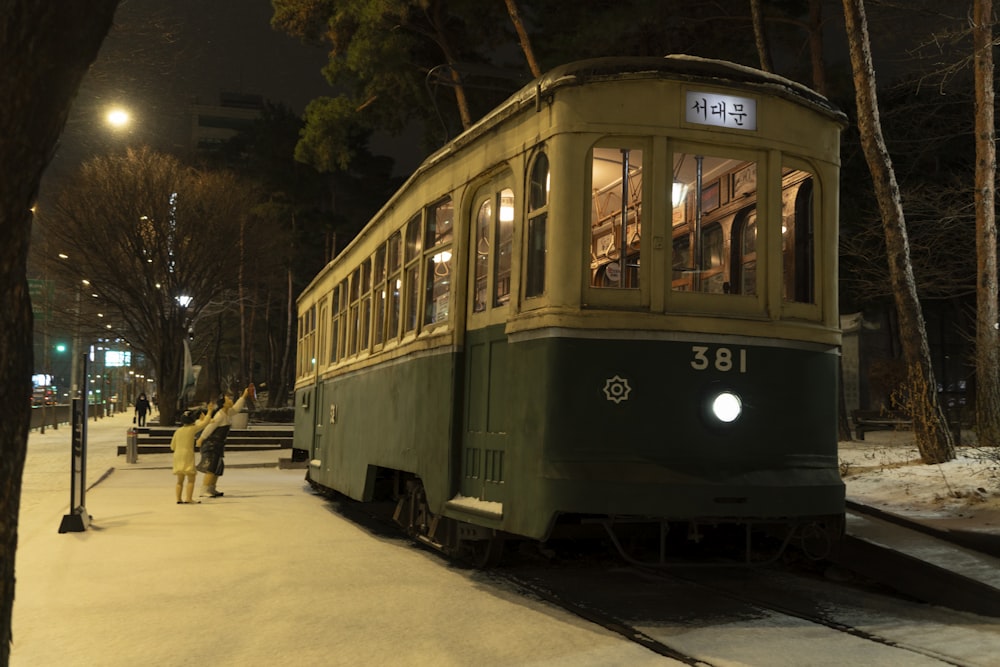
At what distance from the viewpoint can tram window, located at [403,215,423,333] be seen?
28.4 ft

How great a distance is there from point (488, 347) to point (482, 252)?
0.74m

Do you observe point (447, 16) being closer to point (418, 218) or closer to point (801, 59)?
point (801, 59)

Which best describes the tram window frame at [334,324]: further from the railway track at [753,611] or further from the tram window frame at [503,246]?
the tram window frame at [503,246]

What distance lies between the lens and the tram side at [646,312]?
6.12m

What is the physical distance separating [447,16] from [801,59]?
7061mm

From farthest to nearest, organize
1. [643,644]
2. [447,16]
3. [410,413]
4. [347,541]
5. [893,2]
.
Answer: [447,16], [893,2], [347,541], [410,413], [643,644]

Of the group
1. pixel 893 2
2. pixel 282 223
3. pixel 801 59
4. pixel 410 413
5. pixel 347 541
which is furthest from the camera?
pixel 282 223

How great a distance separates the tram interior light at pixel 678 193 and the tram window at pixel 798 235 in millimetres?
642

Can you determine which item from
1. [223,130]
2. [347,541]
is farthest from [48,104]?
[223,130]

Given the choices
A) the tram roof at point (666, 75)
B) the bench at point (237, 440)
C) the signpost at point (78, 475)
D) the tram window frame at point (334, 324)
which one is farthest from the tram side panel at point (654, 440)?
the bench at point (237, 440)

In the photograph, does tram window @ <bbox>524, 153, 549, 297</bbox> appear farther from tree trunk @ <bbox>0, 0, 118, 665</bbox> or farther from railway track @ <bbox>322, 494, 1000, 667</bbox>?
tree trunk @ <bbox>0, 0, 118, 665</bbox>

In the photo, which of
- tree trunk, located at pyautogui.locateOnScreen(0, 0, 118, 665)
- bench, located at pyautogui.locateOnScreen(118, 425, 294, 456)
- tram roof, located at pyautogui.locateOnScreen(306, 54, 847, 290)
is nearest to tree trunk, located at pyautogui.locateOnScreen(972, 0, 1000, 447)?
tram roof, located at pyautogui.locateOnScreen(306, 54, 847, 290)

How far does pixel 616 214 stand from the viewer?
6605mm

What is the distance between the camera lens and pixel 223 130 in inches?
4158
